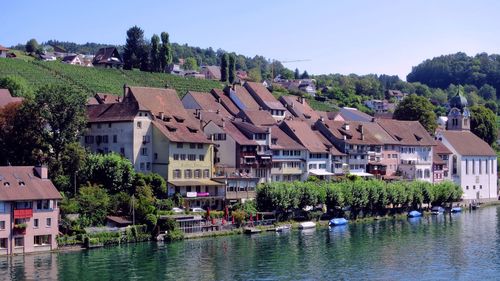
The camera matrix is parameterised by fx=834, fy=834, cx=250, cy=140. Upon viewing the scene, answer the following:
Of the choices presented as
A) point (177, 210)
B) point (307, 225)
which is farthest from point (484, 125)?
point (177, 210)

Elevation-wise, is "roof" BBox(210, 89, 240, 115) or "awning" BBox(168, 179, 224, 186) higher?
"roof" BBox(210, 89, 240, 115)

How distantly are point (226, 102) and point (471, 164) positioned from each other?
135ft

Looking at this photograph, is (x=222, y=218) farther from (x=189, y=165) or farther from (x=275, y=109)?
(x=275, y=109)

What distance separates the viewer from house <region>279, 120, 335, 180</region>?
107562 millimetres

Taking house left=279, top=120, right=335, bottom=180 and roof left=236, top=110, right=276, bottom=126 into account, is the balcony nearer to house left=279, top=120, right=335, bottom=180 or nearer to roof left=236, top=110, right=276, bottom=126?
house left=279, top=120, right=335, bottom=180

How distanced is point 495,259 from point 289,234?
22.8 meters

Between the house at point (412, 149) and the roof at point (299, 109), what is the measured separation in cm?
1287

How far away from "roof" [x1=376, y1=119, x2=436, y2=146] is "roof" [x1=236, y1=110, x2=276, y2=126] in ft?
71.9

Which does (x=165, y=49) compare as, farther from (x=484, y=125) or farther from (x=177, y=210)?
(x=177, y=210)

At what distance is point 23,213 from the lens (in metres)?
67.4

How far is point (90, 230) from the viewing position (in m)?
72.5

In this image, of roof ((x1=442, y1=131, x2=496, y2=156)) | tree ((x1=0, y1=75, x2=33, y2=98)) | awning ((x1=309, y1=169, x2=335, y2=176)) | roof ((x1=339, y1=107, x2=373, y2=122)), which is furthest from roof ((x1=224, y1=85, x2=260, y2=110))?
tree ((x1=0, y1=75, x2=33, y2=98))

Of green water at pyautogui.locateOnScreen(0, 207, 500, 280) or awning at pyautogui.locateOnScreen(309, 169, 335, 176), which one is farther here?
awning at pyautogui.locateOnScreen(309, 169, 335, 176)

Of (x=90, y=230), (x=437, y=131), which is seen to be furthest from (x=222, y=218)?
(x=437, y=131)
